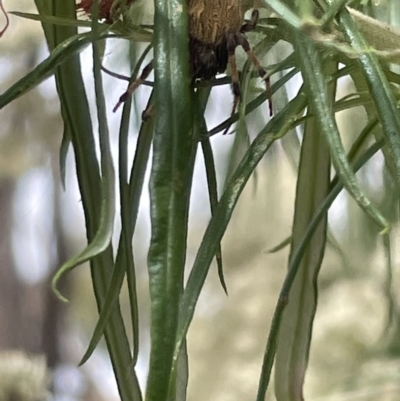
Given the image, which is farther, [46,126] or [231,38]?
[46,126]

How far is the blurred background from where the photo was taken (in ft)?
2.14

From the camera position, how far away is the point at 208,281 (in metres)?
0.74

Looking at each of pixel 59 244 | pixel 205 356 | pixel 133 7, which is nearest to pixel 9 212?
pixel 59 244

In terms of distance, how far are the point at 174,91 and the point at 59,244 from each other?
499 mm

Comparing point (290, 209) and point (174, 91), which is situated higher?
point (290, 209)

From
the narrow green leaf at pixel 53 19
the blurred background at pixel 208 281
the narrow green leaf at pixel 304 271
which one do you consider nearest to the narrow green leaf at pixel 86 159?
the narrow green leaf at pixel 53 19

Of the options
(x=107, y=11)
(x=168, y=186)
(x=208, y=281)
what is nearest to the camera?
(x=168, y=186)

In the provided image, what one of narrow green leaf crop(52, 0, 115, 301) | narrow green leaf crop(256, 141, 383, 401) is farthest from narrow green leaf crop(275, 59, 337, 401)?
narrow green leaf crop(52, 0, 115, 301)

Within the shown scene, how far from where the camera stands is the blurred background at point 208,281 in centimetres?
65

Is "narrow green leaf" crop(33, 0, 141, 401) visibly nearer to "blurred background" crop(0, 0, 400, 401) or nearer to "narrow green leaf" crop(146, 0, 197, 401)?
"narrow green leaf" crop(146, 0, 197, 401)

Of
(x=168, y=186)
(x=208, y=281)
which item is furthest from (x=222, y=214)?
(x=208, y=281)

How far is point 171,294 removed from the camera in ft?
0.67

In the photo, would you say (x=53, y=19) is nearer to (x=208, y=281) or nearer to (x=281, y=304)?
(x=281, y=304)

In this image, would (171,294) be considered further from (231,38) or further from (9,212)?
(9,212)
